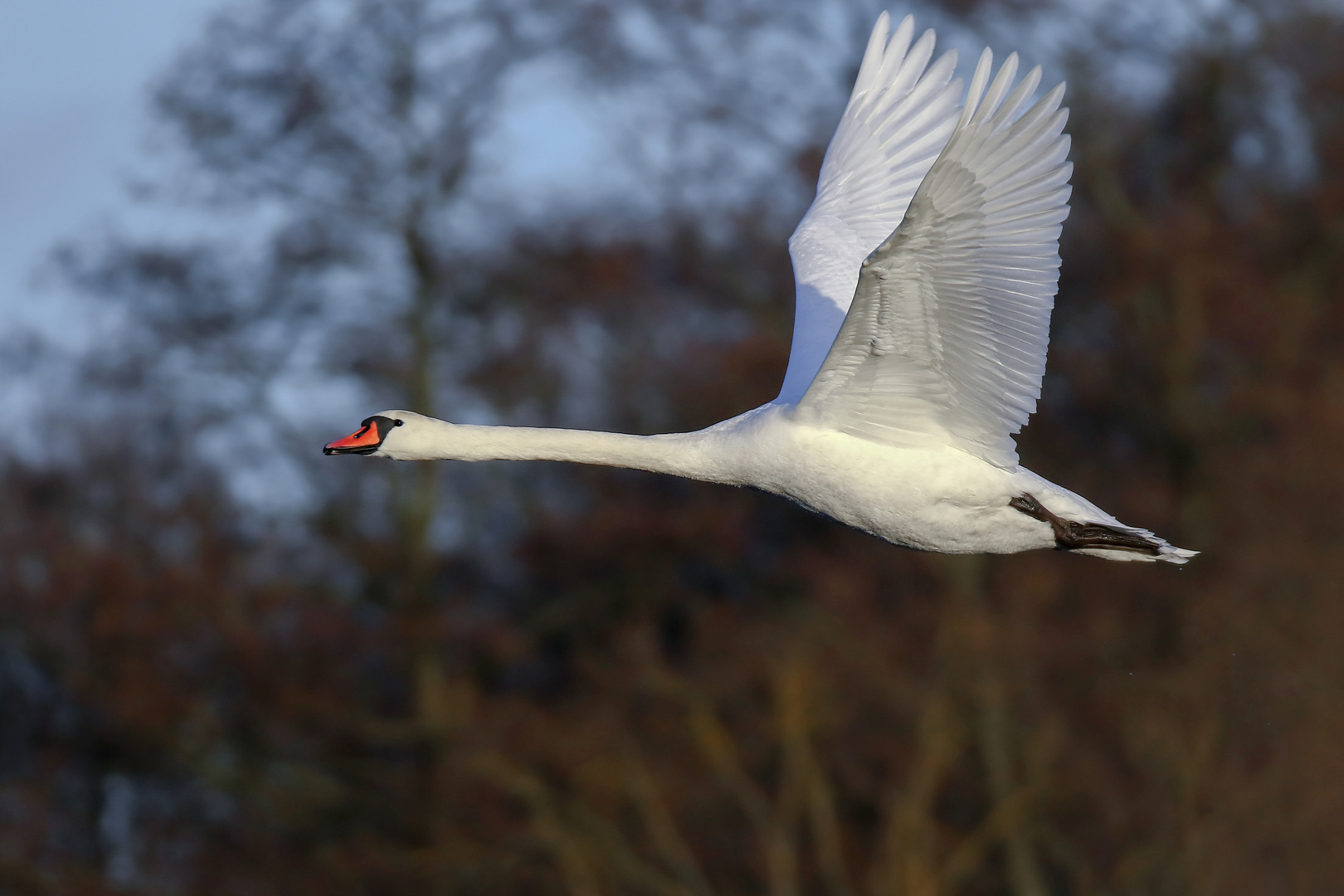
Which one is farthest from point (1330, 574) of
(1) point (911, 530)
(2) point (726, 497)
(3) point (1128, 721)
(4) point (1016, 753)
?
(1) point (911, 530)

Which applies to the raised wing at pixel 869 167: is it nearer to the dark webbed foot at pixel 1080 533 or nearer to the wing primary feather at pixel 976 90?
the dark webbed foot at pixel 1080 533

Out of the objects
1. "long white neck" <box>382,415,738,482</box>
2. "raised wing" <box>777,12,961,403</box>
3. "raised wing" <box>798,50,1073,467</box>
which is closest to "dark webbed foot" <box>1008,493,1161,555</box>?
"raised wing" <box>798,50,1073,467</box>

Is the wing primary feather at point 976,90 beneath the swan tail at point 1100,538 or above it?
above

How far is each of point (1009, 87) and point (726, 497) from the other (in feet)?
56.5

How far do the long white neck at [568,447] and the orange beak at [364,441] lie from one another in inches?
2.7

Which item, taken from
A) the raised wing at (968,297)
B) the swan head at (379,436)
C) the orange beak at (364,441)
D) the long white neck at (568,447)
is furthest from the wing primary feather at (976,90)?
the orange beak at (364,441)

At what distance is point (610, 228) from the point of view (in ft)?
82.9

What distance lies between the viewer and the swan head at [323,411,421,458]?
24.3 feet

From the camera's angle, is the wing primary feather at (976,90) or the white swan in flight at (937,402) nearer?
the wing primary feather at (976,90)

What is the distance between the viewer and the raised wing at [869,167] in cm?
823

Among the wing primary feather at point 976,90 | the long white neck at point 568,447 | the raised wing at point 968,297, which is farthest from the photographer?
the long white neck at point 568,447

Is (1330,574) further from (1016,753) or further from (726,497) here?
(726,497)

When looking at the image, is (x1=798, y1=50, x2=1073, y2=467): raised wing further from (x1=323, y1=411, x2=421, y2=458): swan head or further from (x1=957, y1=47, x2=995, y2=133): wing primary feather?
(x1=323, y1=411, x2=421, y2=458): swan head

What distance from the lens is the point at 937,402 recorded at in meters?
6.96
